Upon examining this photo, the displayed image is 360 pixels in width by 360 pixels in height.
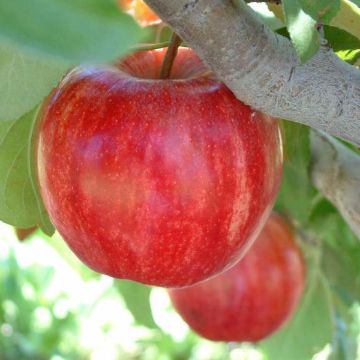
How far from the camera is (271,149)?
82cm

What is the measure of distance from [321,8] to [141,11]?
54 cm

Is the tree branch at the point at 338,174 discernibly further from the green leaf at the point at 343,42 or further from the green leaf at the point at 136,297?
the green leaf at the point at 136,297

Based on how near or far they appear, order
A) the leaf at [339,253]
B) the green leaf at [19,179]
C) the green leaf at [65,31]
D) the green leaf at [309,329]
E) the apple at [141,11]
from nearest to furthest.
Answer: the green leaf at [65,31], the green leaf at [19,179], the apple at [141,11], the leaf at [339,253], the green leaf at [309,329]

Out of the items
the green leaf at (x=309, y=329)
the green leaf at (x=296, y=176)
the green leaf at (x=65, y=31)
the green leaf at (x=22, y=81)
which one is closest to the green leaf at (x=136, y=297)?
the green leaf at (x=296, y=176)

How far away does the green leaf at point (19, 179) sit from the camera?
0.95 m

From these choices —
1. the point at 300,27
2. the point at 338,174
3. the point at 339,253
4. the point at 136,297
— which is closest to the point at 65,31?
the point at 300,27

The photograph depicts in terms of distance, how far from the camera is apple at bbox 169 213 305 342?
5.02 ft

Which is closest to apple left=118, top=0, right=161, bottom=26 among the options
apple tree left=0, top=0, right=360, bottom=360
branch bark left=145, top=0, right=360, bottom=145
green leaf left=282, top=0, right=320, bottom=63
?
apple tree left=0, top=0, right=360, bottom=360

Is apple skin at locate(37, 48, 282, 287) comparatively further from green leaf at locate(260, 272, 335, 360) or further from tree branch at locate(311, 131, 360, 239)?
green leaf at locate(260, 272, 335, 360)

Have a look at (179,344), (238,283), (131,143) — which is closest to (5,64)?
(131,143)

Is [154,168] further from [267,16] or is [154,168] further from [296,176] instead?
[296,176]

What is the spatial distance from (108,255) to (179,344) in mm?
2761

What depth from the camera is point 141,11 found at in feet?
3.68

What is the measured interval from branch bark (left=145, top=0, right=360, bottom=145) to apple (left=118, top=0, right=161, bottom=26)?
0.39 metres
